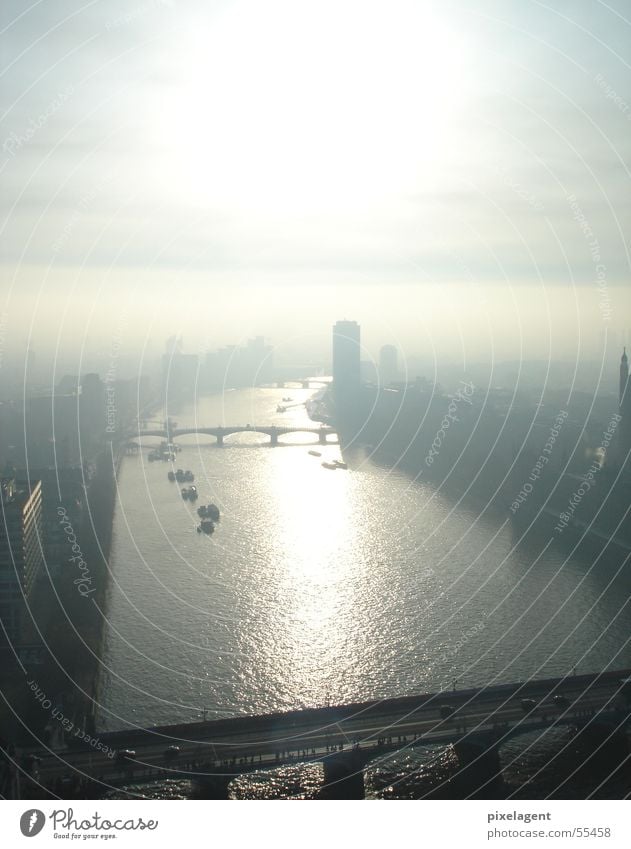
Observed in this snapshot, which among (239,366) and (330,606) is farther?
(239,366)

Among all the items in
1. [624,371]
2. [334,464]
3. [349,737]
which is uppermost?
[624,371]

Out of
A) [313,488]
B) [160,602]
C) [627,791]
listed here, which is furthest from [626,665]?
[313,488]

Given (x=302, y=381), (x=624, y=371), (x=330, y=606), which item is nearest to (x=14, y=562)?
(x=330, y=606)

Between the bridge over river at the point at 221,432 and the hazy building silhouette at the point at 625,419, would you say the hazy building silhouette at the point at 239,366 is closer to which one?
the bridge over river at the point at 221,432

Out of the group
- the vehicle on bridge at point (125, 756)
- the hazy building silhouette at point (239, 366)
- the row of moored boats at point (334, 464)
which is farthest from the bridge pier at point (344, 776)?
the hazy building silhouette at point (239, 366)
